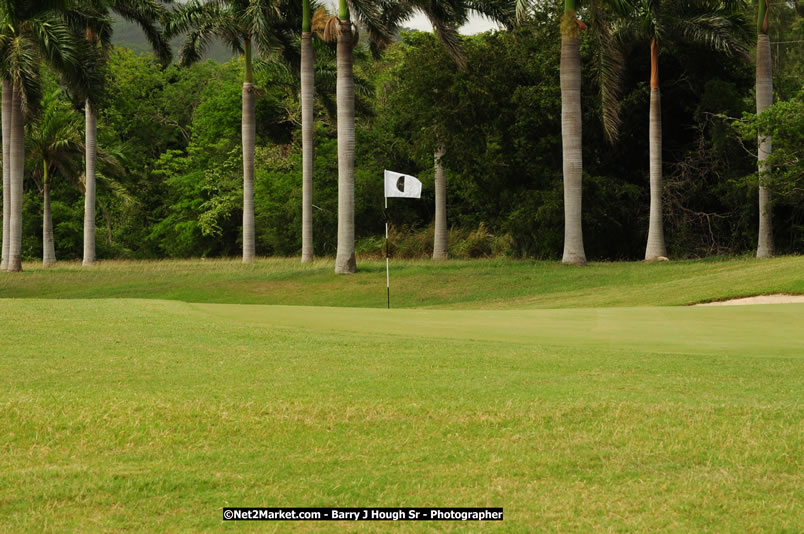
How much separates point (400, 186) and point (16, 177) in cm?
2031

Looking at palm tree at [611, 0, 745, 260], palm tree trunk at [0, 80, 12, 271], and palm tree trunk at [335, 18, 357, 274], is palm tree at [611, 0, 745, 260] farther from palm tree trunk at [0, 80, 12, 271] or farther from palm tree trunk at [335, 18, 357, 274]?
palm tree trunk at [0, 80, 12, 271]

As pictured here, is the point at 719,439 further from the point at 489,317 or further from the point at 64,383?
the point at 489,317

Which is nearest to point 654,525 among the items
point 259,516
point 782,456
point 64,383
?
point 782,456

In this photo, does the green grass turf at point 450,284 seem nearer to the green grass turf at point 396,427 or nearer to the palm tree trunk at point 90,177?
the palm tree trunk at point 90,177

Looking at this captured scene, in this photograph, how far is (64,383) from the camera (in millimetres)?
9492

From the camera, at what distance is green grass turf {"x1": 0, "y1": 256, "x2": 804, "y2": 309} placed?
26703mm

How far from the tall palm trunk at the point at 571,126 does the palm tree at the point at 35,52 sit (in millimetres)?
19344

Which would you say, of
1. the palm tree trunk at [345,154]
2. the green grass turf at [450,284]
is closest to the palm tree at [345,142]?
the palm tree trunk at [345,154]

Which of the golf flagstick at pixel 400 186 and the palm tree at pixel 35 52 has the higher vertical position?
the palm tree at pixel 35 52

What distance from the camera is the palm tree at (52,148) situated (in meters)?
51.0

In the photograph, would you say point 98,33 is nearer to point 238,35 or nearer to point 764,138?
point 238,35

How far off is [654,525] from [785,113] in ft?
102

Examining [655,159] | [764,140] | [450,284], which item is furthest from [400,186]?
[764,140]

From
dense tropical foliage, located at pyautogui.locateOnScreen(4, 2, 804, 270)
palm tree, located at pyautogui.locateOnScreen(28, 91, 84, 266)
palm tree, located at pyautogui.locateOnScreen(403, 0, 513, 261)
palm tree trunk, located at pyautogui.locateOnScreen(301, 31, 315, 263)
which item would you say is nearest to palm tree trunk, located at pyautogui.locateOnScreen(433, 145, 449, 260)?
dense tropical foliage, located at pyautogui.locateOnScreen(4, 2, 804, 270)
